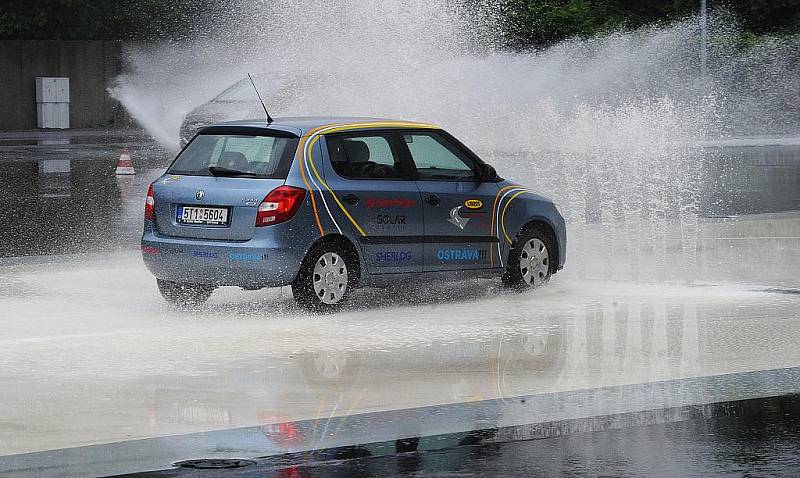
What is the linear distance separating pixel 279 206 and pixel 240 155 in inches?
25.4

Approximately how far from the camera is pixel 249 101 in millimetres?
28094

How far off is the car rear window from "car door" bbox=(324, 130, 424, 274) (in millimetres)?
344

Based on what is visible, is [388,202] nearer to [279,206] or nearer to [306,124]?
[306,124]

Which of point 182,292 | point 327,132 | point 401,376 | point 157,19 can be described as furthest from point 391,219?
point 157,19

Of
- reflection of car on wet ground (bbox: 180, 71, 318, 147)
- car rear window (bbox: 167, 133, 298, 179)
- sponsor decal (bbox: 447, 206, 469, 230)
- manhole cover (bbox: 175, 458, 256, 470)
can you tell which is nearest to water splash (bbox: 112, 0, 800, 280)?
reflection of car on wet ground (bbox: 180, 71, 318, 147)

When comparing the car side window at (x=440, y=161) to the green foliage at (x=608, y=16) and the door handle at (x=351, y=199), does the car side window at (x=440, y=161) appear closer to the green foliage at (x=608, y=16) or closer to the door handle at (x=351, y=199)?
the door handle at (x=351, y=199)

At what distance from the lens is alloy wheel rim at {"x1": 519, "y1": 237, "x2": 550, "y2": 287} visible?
12.6m

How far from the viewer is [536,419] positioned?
7797mm

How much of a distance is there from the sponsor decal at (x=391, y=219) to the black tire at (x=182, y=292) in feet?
4.25

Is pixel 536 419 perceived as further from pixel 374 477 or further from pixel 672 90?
pixel 672 90

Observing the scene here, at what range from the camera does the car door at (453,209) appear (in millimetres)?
12016

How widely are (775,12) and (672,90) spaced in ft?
31.2

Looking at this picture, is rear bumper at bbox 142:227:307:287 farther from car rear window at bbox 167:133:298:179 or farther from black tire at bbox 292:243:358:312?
car rear window at bbox 167:133:298:179

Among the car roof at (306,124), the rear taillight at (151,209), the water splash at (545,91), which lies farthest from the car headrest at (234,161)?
the water splash at (545,91)
